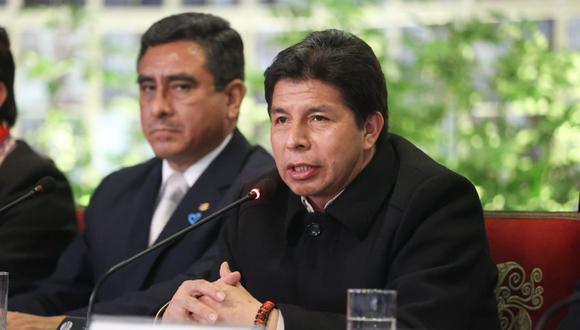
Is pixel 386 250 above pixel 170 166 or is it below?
below

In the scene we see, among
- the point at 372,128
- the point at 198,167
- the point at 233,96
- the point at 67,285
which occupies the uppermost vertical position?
the point at 233,96

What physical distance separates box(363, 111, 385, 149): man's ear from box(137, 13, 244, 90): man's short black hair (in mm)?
991

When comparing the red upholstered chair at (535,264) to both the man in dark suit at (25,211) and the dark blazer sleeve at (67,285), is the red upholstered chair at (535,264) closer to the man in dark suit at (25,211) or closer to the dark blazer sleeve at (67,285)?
the dark blazer sleeve at (67,285)

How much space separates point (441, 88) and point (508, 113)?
14.5 inches

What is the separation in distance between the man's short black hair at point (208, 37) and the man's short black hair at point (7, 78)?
518 mm

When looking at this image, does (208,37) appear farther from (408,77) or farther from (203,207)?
(408,77)

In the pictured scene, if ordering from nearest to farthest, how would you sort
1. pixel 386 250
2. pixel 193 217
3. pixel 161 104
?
pixel 386 250
pixel 193 217
pixel 161 104

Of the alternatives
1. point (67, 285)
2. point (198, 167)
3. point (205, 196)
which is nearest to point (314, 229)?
point (205, 196)

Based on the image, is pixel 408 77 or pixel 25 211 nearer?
pixel 25 211

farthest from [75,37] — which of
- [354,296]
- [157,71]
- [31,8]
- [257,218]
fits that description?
[354,296]

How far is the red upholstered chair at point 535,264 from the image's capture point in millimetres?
3117

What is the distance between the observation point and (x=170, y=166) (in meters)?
3.81

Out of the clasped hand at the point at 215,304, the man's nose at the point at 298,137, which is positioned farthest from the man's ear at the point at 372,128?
the clasped hand at the point at 215,304

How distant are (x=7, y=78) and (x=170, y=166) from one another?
704mm
